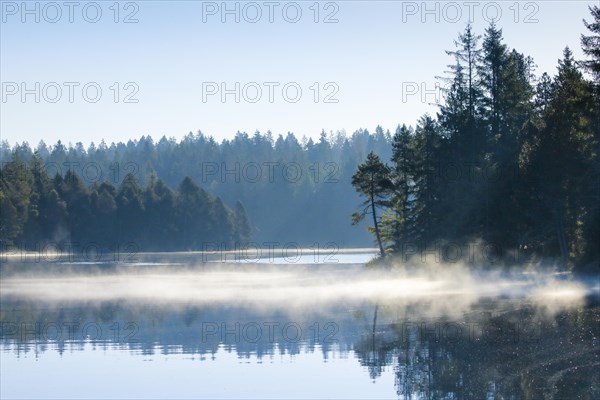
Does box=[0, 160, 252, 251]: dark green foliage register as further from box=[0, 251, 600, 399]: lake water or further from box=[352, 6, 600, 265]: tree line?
box=[0, 251, 600, 399]: lake water

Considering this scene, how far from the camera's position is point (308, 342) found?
32.1 m

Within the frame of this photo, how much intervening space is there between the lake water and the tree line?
592 cm

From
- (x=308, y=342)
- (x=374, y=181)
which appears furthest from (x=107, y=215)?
(x=308, y=342)

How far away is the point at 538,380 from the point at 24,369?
1375 cm

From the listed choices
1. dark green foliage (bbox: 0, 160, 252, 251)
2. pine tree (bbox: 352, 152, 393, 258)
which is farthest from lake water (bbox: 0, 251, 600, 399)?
dark green foliage (bbox: 0, 160, 252, 251)

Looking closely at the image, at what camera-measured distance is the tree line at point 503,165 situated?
57.6 metres

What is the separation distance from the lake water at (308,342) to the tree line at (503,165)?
19.4 feet

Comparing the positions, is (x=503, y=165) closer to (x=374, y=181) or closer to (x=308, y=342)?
(x=374, y=181)

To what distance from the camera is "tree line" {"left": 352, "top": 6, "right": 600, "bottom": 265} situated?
57.6 metres

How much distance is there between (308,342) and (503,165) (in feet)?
132

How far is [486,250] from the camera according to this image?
68.8 m

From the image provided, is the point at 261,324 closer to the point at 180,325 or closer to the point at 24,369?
the point at 180,325

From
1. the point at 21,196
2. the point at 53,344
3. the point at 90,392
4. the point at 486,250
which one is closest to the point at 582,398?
the point at 90,392

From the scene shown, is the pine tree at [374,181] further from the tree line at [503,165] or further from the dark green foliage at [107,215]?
the dark green foliage at [107,215]
